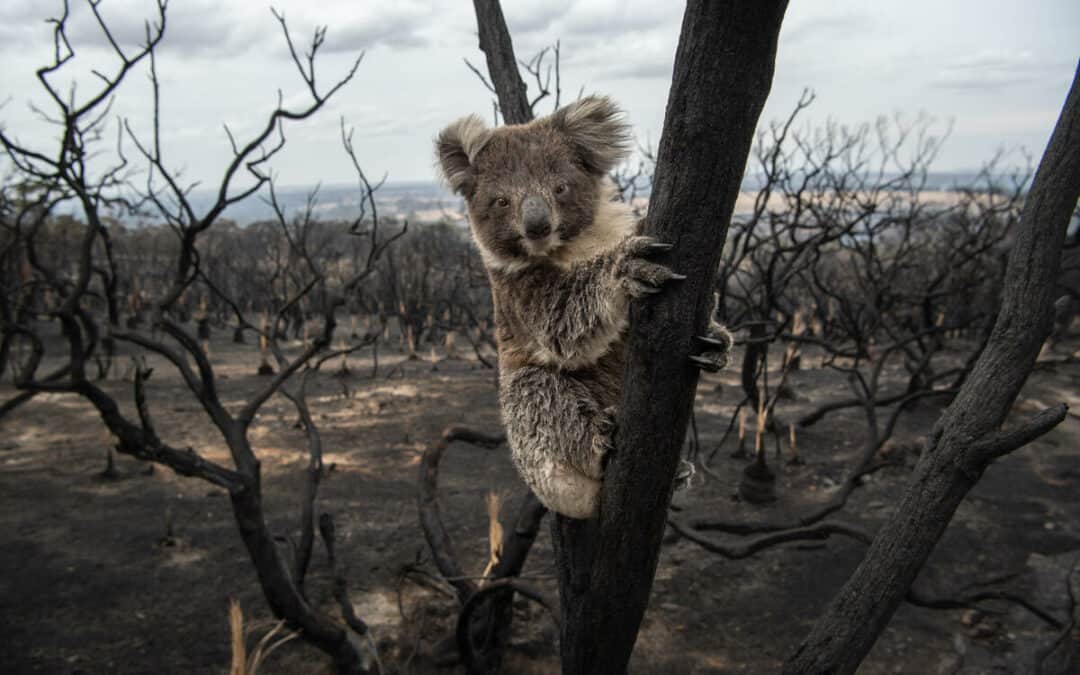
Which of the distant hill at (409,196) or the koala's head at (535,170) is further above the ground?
the distant hill at (409,196)

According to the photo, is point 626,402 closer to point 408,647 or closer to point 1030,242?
point 1030,242

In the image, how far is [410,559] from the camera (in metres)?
7.97

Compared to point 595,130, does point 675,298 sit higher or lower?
lower

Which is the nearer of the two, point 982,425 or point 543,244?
point 982,425

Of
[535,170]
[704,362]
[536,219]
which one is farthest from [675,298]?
[535,170]

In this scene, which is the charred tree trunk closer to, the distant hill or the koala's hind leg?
the koala's hind leg

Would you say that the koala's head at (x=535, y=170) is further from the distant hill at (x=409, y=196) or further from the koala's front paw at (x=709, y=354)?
the koala's front paw at (x=709, y=354)

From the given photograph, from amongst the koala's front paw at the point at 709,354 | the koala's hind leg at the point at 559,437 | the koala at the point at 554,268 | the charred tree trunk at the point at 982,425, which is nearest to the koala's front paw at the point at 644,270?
the koala's front paw at the point at 709,354

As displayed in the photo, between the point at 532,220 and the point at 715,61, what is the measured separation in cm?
119

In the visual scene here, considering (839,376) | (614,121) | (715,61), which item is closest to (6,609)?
(614,121)

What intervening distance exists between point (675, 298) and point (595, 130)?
1426 millimetres

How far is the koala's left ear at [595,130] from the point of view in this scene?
2.92m

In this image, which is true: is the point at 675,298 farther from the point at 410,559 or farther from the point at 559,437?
the point at 410,559

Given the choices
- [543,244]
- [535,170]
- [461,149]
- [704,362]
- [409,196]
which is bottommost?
[704,362]
